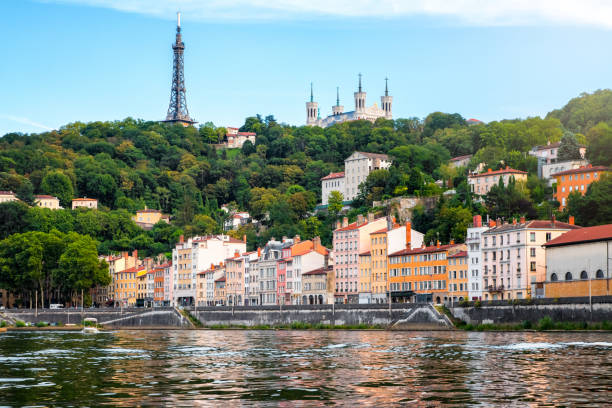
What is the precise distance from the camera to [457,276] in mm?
84688

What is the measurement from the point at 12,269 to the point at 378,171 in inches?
2057

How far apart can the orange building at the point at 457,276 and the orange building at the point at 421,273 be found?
2.04ft

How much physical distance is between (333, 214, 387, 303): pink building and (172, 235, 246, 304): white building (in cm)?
2448

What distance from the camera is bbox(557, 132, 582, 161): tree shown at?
11969cm

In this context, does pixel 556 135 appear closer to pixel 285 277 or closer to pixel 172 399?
pixel 285 277

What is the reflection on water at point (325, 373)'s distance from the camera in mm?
29656

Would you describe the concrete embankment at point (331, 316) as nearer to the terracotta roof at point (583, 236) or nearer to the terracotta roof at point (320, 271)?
the terracotta roof at point (583, 236)

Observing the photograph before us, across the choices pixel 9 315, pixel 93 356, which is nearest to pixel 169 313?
pixel 9 315

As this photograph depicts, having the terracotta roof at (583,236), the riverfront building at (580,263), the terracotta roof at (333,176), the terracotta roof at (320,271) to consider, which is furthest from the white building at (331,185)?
the riverfront building at (580,263)

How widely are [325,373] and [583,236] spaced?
38239 millimetres

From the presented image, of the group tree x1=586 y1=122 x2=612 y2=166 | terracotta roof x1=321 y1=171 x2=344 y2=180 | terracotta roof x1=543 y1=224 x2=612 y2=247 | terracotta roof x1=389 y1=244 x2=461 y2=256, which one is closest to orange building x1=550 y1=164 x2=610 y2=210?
tree x1=586 y1=122 x2=612 y2=166

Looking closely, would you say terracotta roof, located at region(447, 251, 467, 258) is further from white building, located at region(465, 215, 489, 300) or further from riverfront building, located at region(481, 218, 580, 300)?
riverfront building, located at region(481, 218, 580, 300)

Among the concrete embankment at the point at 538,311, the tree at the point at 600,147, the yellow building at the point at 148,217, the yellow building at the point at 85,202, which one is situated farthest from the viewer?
the yellow building at the point at 85,202

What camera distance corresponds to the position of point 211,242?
393ft
